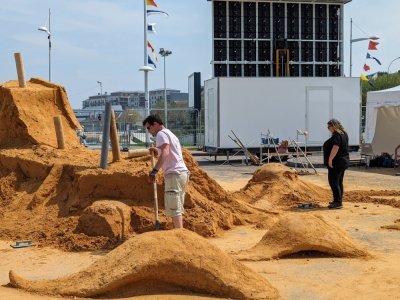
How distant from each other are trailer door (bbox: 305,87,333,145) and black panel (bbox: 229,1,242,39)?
7.08 metres

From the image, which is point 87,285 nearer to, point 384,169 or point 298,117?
point 384,169

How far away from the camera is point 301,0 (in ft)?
106

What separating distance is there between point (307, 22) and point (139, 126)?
11229 mm

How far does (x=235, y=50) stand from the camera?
3086cm

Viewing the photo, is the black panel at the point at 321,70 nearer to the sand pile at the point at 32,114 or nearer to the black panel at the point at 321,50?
the black panel at the point at 321,50

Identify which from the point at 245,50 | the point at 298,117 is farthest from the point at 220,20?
the point at 298,117

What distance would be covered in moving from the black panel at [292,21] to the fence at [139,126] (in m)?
6.88

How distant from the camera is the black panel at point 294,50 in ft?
107

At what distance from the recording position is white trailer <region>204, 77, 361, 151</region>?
24719 millimetres

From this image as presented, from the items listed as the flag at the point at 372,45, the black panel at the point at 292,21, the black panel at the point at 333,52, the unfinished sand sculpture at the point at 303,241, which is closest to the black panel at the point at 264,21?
the black panel at the point at 292,21

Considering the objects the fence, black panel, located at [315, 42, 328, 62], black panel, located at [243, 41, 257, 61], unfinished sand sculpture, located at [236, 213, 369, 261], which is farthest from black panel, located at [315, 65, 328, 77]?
unfinished sand sculpture, located at [236, 213, 369, 261]

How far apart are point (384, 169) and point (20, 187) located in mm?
15529

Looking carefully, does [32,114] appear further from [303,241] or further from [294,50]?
[294,50]

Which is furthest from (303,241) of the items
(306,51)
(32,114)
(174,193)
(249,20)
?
(306,51)
